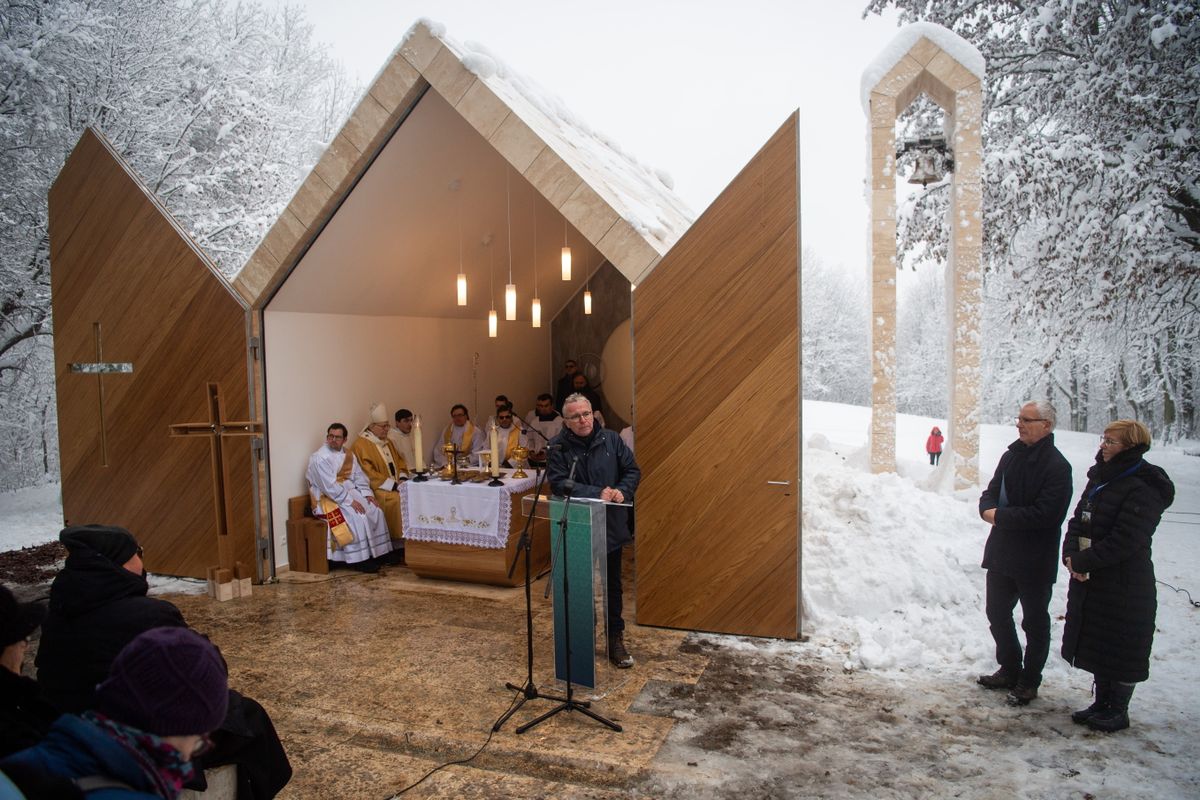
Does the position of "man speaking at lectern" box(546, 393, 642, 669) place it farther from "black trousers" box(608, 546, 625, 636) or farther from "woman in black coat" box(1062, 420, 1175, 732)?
"woman in black coat" box(1062, 420, 1175, 732)

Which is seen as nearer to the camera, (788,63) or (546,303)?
(546,303)

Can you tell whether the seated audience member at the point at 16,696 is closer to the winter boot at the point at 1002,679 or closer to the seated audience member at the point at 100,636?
the seated audience member at the point at 100,636

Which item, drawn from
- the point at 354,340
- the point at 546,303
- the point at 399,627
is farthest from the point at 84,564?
the point at 546,303

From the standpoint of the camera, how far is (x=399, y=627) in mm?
Answer: 6008

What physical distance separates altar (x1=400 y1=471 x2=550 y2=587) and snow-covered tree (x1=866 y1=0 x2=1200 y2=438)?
25.7 feet

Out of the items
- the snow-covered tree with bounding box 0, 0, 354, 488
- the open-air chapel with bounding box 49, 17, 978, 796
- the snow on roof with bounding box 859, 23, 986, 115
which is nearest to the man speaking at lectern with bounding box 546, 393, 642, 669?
the open-air chapel with bounding box 49, 17, 978, 796

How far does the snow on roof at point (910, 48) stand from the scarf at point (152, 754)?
26.5 feet

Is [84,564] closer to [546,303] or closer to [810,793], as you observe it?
[810,793]

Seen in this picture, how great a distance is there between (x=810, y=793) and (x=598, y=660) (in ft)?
6.12

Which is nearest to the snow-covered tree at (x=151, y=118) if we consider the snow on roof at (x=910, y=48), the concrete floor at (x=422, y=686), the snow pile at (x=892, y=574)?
the concrete floor at (x=422, y=686)

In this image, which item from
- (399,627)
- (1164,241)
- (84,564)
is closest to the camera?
(84,564)

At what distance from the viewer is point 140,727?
66.7 inches

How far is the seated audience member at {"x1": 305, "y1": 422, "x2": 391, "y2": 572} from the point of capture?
748 cm

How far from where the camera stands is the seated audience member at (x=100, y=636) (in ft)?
8.98
